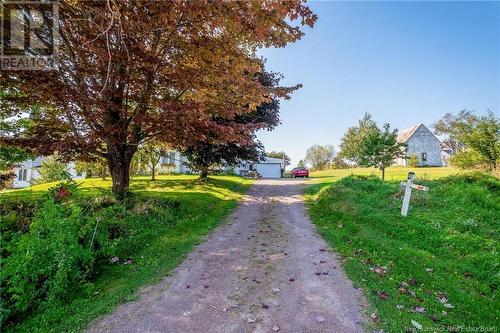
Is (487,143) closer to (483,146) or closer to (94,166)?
(483,146)

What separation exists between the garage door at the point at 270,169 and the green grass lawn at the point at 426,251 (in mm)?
35085

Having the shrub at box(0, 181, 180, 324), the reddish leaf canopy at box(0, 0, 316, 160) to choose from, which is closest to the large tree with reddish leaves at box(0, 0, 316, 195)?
the reddish leaf canopy at box(0, 0, 316, 160)

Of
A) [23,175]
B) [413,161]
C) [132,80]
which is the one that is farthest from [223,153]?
[23,175]

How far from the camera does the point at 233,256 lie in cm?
644

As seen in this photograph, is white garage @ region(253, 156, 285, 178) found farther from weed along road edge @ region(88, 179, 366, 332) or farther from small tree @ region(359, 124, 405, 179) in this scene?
weed along road edge @ region(88, 179, 366, 332)

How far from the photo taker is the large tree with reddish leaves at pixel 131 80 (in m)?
7.22

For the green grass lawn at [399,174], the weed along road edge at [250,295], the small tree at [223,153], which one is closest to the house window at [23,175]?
the small tree at [223,153]

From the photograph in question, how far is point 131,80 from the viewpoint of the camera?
8.77 metres

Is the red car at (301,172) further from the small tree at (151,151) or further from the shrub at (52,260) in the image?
the shrub at (52,260)

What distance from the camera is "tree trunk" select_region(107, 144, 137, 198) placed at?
1006 cm

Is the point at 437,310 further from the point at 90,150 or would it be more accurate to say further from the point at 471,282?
the point at 90,150

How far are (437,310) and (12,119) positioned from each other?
47.1 ft

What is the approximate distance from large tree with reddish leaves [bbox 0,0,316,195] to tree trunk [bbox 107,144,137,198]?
64 mm

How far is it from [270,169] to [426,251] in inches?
1598
